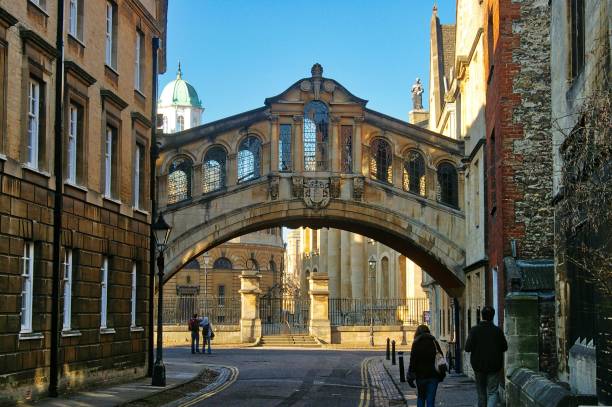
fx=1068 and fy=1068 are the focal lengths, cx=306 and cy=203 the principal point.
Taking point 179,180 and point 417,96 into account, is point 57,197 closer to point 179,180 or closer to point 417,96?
point 179,180

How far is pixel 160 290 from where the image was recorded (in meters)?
24.7

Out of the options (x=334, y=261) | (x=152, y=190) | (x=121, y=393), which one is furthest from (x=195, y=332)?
(x=334, y=261)

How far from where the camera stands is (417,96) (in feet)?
235

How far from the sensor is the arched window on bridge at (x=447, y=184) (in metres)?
33.8

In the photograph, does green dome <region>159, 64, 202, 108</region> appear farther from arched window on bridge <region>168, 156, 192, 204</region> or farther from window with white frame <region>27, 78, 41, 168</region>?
window with white frame <region>27, 78, 41, 168</region>

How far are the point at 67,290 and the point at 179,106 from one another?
12354cm

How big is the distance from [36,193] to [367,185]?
53.3 feet

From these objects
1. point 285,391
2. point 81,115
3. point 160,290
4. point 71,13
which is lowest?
point 285,391

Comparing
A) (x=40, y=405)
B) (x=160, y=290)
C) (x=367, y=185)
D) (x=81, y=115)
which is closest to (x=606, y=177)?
(x=40, y=405)

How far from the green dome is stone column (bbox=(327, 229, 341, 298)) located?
78.9m

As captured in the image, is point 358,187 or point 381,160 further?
point 381,160

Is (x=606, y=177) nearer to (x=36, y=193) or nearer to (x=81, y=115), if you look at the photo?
(x=36, y=193)

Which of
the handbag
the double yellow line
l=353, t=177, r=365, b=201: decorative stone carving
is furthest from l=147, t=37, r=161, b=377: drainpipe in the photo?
the handbag

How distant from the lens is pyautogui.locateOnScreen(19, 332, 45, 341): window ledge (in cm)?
1797
